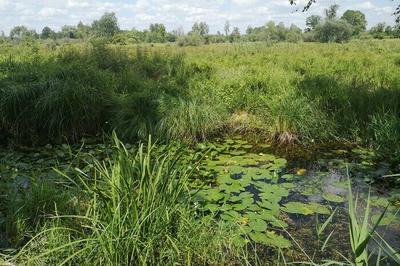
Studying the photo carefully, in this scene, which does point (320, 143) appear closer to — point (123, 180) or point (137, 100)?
point (137, 100)

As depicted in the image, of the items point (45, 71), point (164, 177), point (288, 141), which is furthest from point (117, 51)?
point (164, 177)

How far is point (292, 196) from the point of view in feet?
15.7

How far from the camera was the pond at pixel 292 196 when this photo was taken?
12.1ft

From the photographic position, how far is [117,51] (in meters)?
13.1

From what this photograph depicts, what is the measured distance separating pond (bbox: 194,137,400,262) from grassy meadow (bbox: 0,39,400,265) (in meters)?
0.06

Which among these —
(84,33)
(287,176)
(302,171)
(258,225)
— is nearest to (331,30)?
(84,33)

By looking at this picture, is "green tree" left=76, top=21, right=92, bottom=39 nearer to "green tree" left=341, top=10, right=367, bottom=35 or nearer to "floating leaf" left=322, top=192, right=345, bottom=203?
"floating leaf" left=322, top=192, right=345, bottom=203

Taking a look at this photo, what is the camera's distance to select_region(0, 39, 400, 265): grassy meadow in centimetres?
304

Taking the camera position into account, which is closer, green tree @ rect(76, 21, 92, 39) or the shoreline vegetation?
the shoreline vegetation

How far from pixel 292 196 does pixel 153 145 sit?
2.29 meters

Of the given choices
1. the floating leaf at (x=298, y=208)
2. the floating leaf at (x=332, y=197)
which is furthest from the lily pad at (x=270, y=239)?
the floating leaf at (x=332, y=197)

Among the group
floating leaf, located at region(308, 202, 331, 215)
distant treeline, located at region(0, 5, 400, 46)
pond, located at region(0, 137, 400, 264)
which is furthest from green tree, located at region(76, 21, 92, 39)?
floating leaf, located at region(308, 202, 331, 215)

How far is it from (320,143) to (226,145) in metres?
1.84

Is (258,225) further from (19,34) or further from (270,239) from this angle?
(19,34)
